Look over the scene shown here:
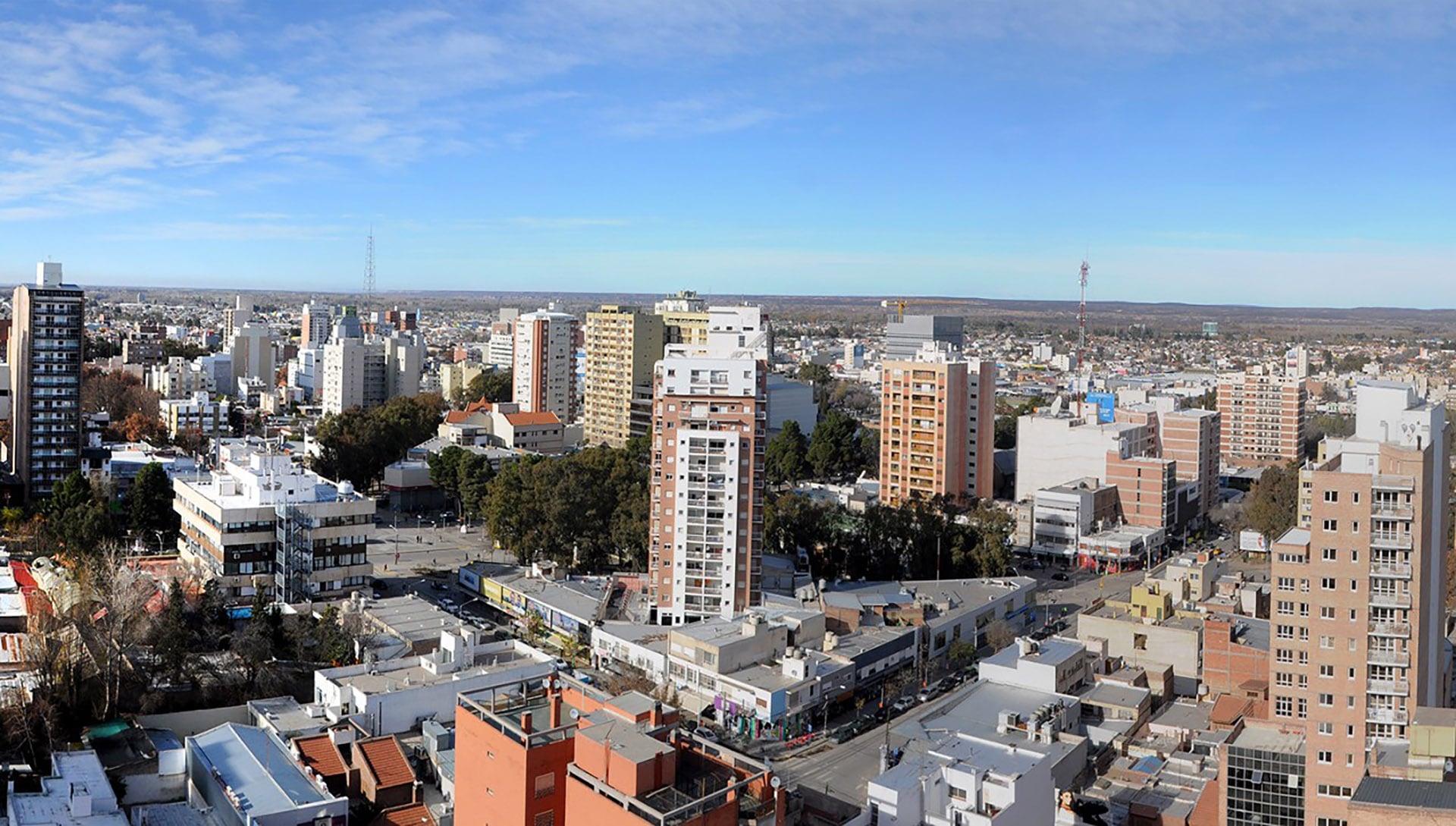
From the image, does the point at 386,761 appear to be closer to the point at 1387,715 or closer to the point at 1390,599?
the point at 1387,715

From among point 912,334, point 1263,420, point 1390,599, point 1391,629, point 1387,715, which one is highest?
point 912,334

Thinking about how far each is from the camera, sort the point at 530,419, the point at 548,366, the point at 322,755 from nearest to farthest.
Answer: the point at 322,755
the point at 530,419
the point at 548,366

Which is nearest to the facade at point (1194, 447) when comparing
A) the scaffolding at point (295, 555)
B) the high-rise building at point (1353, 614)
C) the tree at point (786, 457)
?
the tree at point (786, 457)

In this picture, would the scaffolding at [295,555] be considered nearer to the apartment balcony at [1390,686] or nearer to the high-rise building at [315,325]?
the apartment balcony at [1390,686]

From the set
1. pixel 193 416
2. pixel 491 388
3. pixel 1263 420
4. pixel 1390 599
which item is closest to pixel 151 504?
pixel 193 416

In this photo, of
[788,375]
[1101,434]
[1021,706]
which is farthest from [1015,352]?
[1021,706]

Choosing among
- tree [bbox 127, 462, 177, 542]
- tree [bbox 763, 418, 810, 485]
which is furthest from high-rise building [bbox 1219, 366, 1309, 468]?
tree [bbox 127, 462, 177, 542]

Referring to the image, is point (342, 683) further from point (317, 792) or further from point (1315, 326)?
point (1315, 326)
